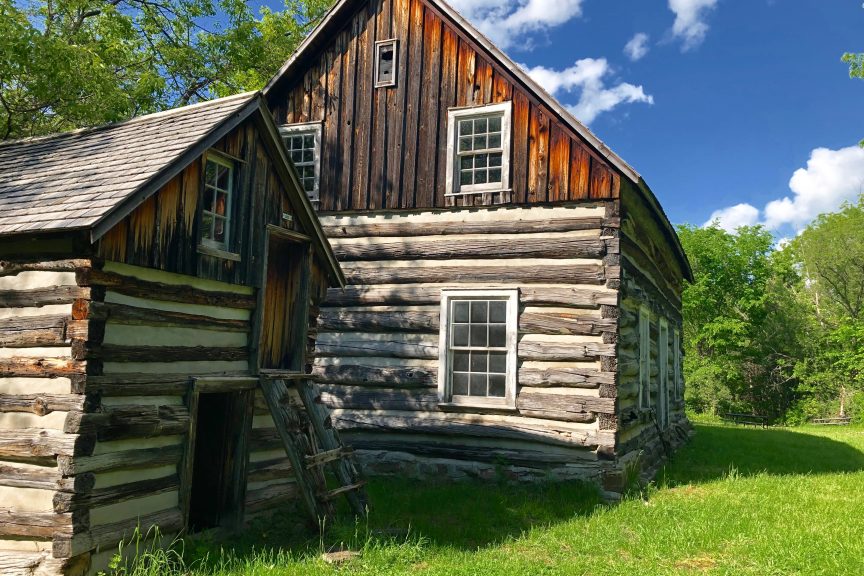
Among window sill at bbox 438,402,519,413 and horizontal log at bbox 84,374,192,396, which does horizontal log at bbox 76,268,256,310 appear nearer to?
horizontal log at bbox 84,374,192,396

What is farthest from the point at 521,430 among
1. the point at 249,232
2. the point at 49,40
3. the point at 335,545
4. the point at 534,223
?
the point at 49,40

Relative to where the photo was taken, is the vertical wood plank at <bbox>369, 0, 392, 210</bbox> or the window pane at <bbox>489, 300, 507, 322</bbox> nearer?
the window pane at <bbox>489, 300, 507, 322</bbox>

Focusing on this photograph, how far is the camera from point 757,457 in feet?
49.9

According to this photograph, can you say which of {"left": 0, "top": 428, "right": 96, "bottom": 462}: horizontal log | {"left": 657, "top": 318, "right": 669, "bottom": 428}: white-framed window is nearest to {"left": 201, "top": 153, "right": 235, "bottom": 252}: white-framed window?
{"left": 0, "top": 428, "right": 96, "bottom": 462}: horizontal log

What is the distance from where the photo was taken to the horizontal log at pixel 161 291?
6.41 metres

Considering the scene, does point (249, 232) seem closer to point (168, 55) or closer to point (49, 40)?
point (49, 40)

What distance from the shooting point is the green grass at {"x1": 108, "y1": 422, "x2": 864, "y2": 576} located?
6887 millimetres

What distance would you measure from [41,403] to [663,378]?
1337 cm

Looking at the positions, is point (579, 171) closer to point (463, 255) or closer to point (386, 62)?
point (463, 255)

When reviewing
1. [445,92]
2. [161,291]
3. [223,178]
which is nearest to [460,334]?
[445,92]

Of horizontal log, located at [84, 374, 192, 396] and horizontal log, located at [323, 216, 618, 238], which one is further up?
horizontal log, located at [323, 216, 618, 238]

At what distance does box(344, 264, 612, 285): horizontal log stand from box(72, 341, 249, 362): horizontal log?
160 inches

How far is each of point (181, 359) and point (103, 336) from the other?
3.64 ft

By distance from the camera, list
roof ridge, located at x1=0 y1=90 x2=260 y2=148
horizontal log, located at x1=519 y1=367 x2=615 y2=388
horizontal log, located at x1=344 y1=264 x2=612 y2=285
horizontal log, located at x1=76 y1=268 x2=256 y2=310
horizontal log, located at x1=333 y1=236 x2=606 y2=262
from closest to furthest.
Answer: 1. horizontal log, located at x1=76 y1=268 x2=256 y2=310
2. roof ridge, located at x1=0 y1=90 x2=260 y2=148
3. horizontal log, located at x1=519 y1=367 x2=615 y2=388
4. horizontal log, located at x1=344 y1=264 x2=612 y2=285
5. horizontal log, located at x1=333 y1=236 x2=606 y2=262
